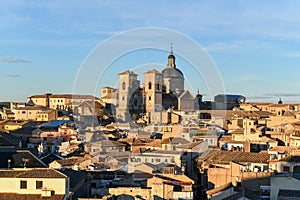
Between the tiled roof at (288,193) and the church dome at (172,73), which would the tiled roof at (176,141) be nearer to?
the tiled roof at (288,193)

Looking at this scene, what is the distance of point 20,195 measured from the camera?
1021cm

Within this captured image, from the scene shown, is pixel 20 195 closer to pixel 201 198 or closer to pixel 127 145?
pixel 201 198

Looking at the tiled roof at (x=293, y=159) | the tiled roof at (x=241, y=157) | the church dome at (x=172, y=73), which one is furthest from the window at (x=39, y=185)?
the church dome at (x=172, y=73)

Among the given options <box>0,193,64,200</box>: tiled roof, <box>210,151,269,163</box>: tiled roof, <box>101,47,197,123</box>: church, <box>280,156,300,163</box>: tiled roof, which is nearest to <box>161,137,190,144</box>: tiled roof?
<box>210,151,269,163</box>: tiled roof

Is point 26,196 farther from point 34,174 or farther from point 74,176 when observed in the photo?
point 74,176

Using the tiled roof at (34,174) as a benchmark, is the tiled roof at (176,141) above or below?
above

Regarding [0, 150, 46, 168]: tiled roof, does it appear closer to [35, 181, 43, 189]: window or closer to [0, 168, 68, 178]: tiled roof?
[0, 168, 68, 178]: tiled roof

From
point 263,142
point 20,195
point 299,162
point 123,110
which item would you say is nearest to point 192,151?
point 263,142

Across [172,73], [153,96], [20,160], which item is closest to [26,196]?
[20,160]

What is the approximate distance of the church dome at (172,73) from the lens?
135 feet

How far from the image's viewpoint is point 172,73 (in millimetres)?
42156

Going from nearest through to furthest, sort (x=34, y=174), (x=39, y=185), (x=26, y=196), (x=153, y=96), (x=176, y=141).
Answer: (x=26, y=196) < (x=39, y=185) < (x=34, y=174) < (x=176, y=141) < (x=153, y=96)

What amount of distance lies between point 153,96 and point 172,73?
3084 mm

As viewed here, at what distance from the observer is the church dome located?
135ft
